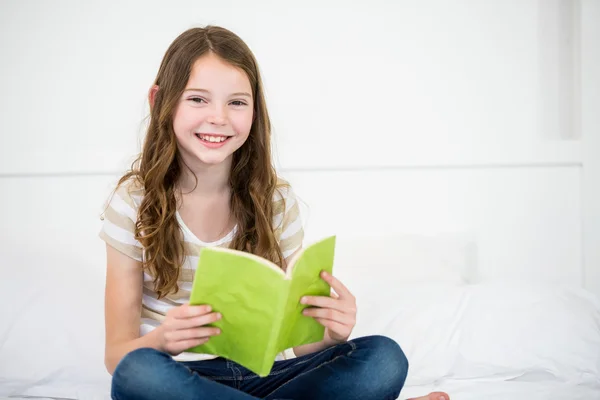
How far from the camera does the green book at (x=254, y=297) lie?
97 centimetres

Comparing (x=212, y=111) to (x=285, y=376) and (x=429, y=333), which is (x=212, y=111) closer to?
(x=285, y=376)

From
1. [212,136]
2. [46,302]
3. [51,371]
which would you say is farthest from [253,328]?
[46,302]

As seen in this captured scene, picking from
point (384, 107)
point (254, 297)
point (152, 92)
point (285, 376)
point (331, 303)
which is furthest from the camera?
point (384, 107)

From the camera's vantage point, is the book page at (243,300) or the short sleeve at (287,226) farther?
the short sleeve at (287,226)

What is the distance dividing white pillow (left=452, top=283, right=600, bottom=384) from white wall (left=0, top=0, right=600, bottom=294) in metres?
0.41

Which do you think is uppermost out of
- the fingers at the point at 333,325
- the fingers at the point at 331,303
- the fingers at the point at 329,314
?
the fingers at the point at 331,303

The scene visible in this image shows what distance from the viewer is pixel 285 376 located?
50.3 inches

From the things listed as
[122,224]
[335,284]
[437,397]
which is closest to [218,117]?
[122,224]

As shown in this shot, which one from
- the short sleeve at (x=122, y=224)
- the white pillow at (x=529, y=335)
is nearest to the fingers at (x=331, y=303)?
the short sleeve at (x=122, y=224)

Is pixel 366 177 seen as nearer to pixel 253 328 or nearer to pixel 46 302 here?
pixel 46 302

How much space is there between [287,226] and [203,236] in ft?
0.63

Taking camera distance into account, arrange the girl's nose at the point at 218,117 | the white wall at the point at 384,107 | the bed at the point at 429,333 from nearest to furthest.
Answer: the girl's nose at the point at 218,117
the bed at the point at 429,333
the white wall at the point at 384,107

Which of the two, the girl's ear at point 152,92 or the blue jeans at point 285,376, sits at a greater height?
the girl's ear at point 152,92

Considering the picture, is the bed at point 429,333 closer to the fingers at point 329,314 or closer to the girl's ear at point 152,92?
the fingers at point 329,314
